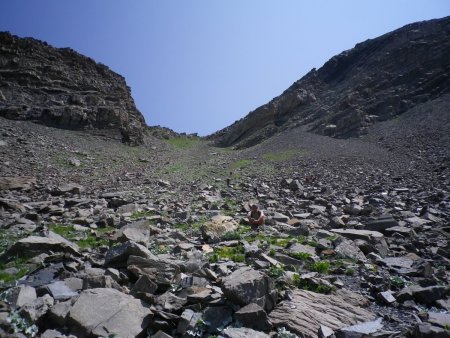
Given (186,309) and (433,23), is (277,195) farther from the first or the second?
(433,23)

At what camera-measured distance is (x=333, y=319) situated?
4930 mm

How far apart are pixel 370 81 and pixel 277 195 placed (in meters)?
50.5

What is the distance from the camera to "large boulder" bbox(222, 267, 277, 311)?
4.88m

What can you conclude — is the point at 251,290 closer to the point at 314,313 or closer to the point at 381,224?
the point at 314,313

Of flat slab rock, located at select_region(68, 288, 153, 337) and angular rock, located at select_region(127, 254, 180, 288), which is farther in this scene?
angular rock, located at select_region(127, 254, 180, 288)

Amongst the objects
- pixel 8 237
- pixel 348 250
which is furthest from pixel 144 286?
pixel 8 237

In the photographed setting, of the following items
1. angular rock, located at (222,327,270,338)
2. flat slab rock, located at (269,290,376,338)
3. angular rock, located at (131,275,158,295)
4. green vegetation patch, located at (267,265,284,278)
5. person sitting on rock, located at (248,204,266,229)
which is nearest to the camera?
angular rock, located at (222,327,270,338)

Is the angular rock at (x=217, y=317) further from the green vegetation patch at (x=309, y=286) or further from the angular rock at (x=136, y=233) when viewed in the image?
the angular rock at (x=136, y=233)

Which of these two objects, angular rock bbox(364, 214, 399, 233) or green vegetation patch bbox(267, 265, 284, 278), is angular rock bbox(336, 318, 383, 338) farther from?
angular rock bbox(364, 214, 399, 233)

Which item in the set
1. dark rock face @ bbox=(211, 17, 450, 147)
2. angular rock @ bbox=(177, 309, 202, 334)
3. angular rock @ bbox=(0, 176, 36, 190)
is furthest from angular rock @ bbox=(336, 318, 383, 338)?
dark rock face @ bbox=(211, 17, 450, 147)

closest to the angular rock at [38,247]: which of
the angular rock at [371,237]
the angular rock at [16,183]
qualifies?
the angular rock at [371,237]

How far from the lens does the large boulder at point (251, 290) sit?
4.88 meters

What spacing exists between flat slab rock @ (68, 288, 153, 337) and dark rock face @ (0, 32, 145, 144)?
40.3 metres

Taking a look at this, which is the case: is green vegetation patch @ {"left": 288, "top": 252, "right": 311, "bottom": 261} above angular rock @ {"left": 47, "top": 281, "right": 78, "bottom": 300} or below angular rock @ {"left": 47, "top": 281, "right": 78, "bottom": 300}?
below
